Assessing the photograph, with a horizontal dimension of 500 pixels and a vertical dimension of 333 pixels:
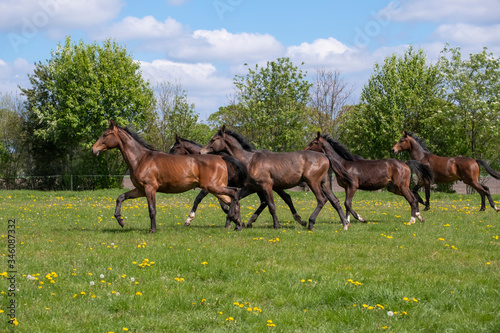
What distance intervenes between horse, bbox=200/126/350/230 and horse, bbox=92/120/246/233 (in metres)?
0.80

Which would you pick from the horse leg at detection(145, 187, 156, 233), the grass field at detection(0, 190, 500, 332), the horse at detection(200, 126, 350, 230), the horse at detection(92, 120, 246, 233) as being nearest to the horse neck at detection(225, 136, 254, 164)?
the horse at detection(200, 126, 350, 230)

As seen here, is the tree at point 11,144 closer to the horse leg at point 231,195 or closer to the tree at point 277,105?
the tree at point 277,105

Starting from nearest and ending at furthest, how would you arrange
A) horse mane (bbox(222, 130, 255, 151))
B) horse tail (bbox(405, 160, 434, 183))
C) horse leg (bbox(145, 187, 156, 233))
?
horse leg (bbox(145, 187, 156, 233))
horse mane (bbox(222, 130, 255, 151))
horse tail (bbox(405, 160, 434, 183))

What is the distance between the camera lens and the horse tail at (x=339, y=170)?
1408 cm

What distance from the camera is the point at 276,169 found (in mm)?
13250

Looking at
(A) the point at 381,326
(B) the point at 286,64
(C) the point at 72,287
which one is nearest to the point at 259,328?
(A) the point at 381,326

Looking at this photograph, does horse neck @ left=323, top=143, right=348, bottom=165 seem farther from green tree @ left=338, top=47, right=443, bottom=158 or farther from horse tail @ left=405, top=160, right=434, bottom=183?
green tree @ left=338, top=47, right=443, bottom=158

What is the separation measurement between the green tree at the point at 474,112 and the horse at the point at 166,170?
25.2 metres

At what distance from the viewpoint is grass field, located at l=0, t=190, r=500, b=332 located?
5.71m

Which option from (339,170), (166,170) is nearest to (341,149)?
(339,170)

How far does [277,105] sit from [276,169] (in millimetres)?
26902

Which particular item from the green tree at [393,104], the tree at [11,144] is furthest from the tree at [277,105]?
the tree at [11,144]

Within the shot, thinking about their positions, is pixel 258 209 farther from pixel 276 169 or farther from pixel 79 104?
pixel 79 104

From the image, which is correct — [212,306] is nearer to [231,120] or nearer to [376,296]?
[376,296]
